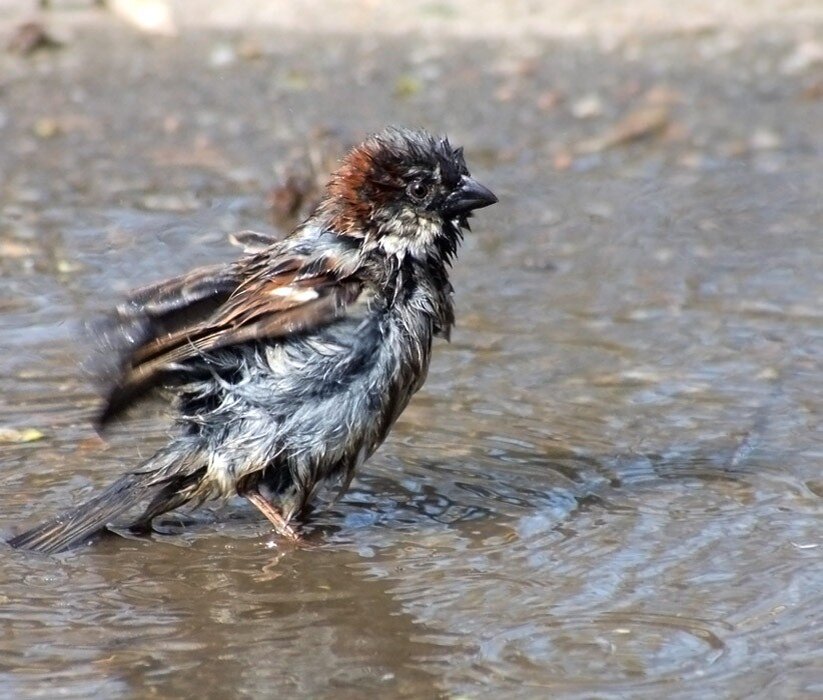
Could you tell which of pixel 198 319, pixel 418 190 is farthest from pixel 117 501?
pixel 418 190

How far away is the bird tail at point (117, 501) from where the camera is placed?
4.44 metres

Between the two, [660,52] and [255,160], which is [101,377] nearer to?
[255,160]

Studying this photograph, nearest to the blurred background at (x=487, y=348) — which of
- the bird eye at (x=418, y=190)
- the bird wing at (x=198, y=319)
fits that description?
the bird wing at (x=198, y=319)

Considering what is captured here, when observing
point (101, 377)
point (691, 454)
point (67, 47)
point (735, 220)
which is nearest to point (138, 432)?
point (101, 377)

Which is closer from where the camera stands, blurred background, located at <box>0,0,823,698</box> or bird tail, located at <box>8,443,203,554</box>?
blurred background, located at <box>0,0,823,698</box>

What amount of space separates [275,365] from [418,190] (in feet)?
2.42

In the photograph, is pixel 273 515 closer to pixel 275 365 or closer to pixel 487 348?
pixel 275 365

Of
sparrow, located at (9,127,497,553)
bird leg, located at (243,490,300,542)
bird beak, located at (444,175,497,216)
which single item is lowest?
bird leg, located at (243,490,300,542)

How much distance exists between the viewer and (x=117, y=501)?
4.60 m

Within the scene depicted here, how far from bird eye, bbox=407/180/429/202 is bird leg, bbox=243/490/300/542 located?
1.03m

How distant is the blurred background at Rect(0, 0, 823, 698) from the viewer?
378 centimetres

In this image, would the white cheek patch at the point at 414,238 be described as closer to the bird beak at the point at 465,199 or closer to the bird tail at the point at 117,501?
the bird beak at the point at 465,199

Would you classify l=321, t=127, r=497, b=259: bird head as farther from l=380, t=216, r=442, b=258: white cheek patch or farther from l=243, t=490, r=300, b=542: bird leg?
l=243, t=490, r=300, b=542: bird leg

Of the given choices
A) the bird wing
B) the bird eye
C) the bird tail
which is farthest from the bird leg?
the bird eye
